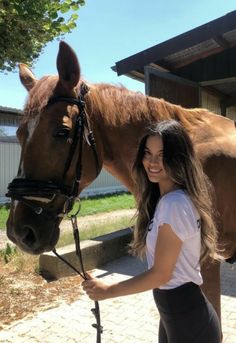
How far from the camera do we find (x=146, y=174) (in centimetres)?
205

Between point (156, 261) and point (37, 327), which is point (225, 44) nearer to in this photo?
point (37, 327)

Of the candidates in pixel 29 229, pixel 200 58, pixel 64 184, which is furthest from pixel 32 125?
pixel 200 58

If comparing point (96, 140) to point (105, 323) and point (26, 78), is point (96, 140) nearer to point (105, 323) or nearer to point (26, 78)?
point (26, 78)

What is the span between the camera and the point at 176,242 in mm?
1694

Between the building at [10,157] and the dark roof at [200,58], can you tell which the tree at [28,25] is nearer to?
the dark roof at [200,58]

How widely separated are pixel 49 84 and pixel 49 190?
71 cm

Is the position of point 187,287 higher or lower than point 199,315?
higher

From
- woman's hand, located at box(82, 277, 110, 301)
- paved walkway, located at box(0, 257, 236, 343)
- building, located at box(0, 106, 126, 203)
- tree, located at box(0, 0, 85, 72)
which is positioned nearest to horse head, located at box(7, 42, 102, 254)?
woman's hand, located at box(82, 277, 110, 301)

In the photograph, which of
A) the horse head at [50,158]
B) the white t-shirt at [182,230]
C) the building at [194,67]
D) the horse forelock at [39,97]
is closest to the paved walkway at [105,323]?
the horse head at [50,158]

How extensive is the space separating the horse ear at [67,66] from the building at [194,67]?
4152 millimetres

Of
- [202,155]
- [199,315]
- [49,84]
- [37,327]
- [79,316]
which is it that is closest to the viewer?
[199,315]

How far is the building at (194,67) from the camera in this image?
620cm

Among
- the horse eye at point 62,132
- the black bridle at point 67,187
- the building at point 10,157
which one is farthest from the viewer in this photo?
the building at point 10,157

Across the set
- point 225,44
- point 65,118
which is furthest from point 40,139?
point 225,44
